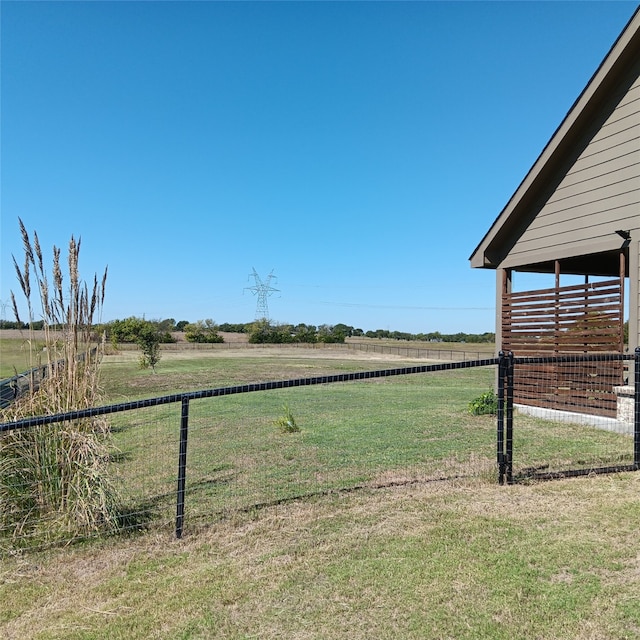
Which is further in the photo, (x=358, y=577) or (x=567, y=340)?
(x=567, y=340)

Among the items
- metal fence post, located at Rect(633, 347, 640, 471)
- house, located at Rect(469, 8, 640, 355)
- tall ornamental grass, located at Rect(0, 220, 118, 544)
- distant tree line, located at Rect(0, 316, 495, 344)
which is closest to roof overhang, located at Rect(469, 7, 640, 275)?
house, located at Rect(469, 8, 640, 355)

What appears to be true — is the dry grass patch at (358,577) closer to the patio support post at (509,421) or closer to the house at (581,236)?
the patio support post at (509,421)

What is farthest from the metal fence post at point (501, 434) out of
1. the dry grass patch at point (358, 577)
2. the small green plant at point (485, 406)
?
the small green plant at point (485, 406)

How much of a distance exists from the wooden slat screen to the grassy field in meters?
1.79

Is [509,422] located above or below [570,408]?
above

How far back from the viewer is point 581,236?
8219 millimetres

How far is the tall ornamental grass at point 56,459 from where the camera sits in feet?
12.1

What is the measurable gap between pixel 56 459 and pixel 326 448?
367 cm

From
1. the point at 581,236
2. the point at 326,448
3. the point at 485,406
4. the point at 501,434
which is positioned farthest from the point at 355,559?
the point at 581,236

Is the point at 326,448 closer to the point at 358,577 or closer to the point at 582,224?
the point at 358,577

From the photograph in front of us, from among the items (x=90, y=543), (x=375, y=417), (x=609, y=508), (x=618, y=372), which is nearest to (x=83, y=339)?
(x=90, y=543)

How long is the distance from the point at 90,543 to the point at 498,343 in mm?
8440

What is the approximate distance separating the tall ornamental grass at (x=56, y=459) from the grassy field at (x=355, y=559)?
23cm

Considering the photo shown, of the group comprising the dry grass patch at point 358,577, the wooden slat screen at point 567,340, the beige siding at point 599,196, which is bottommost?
the dry grass patch at point 358,577
